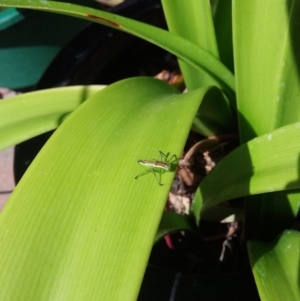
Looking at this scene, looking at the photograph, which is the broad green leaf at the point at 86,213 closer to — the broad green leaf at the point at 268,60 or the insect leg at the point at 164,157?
the insect leg at the point at 164,157

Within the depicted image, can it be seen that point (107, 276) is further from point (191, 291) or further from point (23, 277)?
point (191, 291)

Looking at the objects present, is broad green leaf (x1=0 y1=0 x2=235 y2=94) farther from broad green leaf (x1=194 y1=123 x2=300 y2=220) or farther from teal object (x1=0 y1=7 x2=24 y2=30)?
teal object (x1=0 y1=7 x2=24 y2=30)

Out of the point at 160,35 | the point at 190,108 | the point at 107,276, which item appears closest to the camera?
the point at 107,276

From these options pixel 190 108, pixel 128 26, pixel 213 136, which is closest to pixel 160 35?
pixel 128 26

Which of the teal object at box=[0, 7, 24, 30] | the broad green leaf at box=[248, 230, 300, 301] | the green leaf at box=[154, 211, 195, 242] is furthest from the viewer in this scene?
the teal object at box=[0, 7, 24, 30]

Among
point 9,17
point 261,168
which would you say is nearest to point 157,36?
point 261,168

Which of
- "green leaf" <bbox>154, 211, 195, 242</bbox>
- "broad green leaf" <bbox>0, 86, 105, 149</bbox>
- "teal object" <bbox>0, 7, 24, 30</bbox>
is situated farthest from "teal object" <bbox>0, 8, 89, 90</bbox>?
"green leaf" <bbox>154, 211, 195, 242</bbox>

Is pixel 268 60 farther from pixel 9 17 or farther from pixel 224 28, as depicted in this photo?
pixel 9 17
